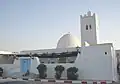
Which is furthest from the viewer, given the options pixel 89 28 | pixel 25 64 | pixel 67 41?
pixel 67 41

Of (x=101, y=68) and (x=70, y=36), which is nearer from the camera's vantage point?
(x=101, y=68)

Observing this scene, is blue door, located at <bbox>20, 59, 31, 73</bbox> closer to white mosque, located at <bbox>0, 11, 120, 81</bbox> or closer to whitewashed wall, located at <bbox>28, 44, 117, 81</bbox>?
white mosque, located at <bbox>0, 11, 120, 81</bbox>

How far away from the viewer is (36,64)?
26.8 meters

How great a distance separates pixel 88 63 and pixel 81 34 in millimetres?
14561

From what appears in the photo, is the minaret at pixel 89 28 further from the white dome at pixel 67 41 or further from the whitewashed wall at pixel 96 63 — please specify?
the whitewashed wall at pixel 96 63

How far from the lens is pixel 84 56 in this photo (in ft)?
77.3

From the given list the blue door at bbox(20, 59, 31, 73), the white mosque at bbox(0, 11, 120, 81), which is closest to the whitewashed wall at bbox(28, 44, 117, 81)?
the white mosque at bbox(0, 11, 120, 81)

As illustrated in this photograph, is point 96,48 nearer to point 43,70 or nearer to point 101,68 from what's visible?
point 101,68

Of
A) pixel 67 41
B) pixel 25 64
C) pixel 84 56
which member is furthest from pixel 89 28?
pixel 25 64

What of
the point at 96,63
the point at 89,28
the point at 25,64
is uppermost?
the point at 89,28

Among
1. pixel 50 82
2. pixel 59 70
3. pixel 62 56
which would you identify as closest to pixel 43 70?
pixel 59 70

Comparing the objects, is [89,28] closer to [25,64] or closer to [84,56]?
[84,56]

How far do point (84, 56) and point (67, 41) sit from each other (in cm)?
1325

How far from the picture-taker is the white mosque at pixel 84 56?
22.3 m
